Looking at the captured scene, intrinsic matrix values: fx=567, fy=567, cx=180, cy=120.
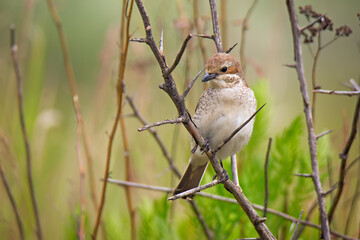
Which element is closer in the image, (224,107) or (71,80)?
(224,107)

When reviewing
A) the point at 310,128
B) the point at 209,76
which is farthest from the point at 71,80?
the point at 310,128

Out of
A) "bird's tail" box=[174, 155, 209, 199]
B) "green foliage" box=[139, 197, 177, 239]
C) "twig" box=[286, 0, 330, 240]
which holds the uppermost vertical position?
"twig" box=[286, 0, 330, 240]

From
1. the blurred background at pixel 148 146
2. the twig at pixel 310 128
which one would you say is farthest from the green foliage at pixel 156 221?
the twig at pixel 310 128

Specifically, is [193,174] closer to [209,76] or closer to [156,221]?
[156,221]

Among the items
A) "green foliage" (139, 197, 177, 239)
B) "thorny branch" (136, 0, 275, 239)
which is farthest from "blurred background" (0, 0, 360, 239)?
"thorny branch" (136, 0, 275, 239)

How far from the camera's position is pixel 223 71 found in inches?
110

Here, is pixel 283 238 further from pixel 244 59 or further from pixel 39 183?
pixel 39 183

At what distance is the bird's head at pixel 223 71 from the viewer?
2.70m

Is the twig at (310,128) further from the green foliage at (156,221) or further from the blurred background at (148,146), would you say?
the green foliage at (156,221)

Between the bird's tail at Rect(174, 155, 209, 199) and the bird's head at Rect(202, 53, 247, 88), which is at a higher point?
the bird's head at Rect(202, 53, 247, 88)

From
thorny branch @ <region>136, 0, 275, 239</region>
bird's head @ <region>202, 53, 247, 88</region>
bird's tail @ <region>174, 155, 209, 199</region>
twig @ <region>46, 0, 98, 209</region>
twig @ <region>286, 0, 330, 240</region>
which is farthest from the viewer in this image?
twig @ <region>46, 0, 98, 209</region>

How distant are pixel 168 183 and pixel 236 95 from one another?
5.28 ft

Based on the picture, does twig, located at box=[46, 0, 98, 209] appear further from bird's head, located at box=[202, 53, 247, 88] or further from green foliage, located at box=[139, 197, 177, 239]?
bird's head, located at box=[202, 53, 247, 88]

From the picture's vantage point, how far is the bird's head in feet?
8.87
